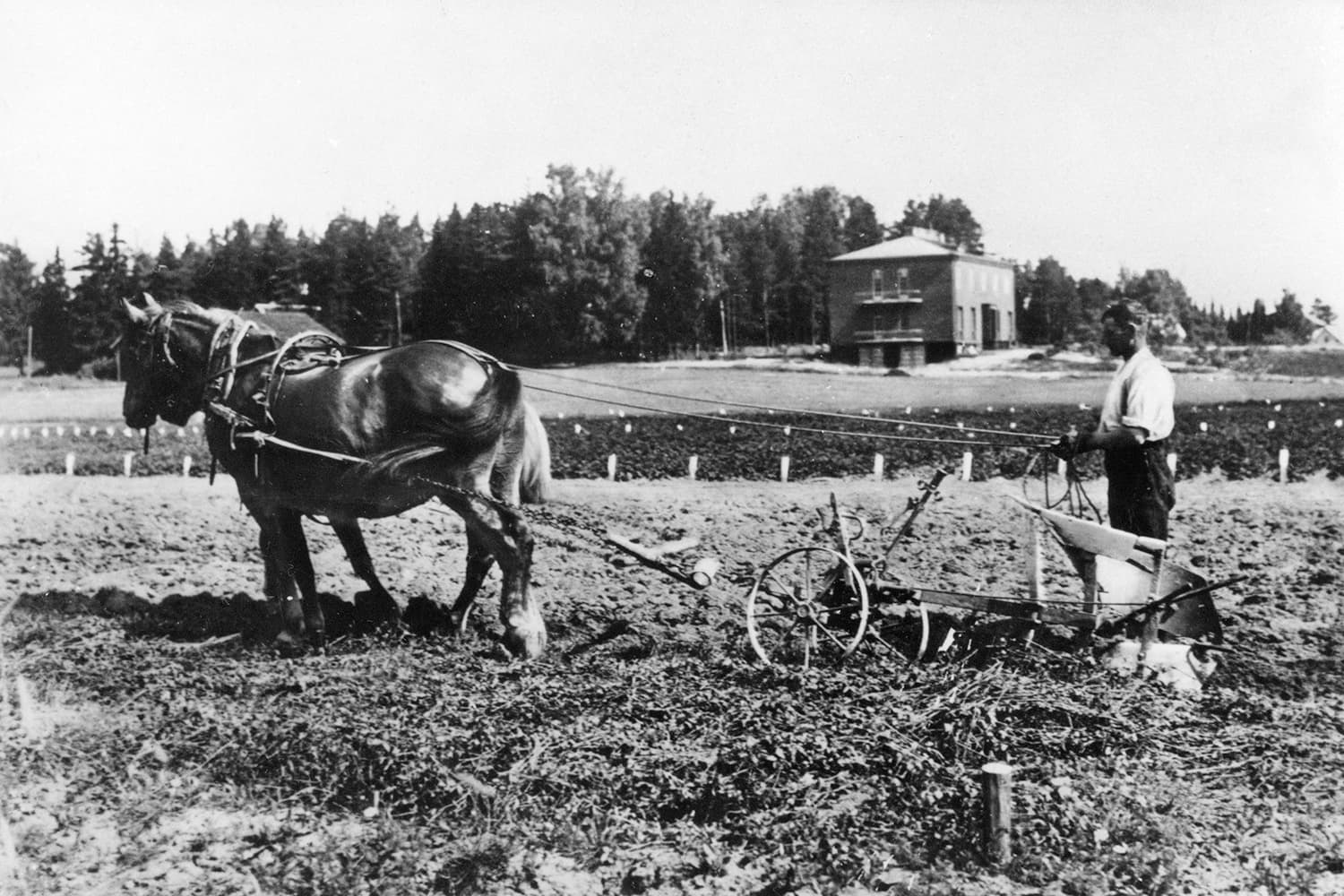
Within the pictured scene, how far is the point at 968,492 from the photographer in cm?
1197

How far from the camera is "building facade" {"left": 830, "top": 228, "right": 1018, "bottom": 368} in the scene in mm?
42344

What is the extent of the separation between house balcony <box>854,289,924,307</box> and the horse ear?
122 ft

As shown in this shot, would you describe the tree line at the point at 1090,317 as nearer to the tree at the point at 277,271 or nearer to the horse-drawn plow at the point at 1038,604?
the tree at the point at 277,271

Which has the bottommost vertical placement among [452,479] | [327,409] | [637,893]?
[637,893]

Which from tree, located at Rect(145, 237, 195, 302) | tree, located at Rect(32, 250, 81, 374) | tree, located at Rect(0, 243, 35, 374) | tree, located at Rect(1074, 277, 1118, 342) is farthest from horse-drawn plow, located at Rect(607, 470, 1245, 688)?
tree, located at Rect(1074, 277, 1118, 342)

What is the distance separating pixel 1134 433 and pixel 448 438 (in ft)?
13.5

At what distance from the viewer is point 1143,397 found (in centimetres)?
598

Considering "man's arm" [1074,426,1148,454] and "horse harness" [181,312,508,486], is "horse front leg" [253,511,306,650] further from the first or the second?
"man's arm" [1074,426,1148,454]

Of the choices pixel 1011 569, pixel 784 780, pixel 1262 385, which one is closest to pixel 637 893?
pixel 784 780

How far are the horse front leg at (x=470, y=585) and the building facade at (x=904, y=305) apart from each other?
116 ft

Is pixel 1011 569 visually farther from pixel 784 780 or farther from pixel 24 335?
pixel 24 335

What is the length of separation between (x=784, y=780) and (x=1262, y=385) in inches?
1147

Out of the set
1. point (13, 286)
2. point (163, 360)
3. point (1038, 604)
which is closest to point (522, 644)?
point (1038, 604)

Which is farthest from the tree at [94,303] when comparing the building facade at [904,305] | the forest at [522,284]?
the building facade at [904,305]
